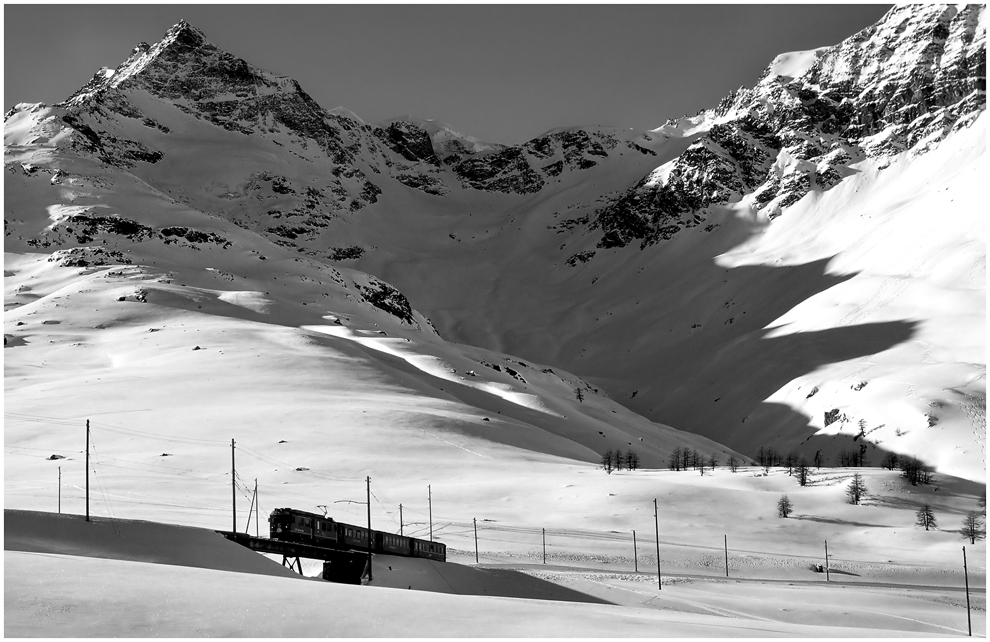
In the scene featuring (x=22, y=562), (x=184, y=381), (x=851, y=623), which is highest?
(x=184, y=381)

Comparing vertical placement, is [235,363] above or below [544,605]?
above

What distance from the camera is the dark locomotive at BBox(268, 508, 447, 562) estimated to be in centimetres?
5644

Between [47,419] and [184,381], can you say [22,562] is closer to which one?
[47,419]

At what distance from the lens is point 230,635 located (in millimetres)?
30891

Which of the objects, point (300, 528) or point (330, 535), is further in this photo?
point (330, 535)

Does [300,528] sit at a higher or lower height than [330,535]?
higher

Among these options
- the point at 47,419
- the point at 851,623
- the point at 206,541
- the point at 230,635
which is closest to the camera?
the point at 230,635

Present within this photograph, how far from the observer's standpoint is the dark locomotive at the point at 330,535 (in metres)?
56.4

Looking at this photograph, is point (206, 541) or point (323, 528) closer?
point (206, 541)

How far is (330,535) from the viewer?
5850 cm

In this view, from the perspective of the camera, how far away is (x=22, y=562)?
118ft

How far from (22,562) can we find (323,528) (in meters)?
23.3

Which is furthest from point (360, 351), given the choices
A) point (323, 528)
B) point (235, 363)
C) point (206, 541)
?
point (206, 541)

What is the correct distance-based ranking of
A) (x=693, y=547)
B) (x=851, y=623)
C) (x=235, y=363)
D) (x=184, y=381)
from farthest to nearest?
1. (x=235, y=363)
2. (x=184, y=381)
3. (x=693, y=547)
4. (x=851, y=623)
